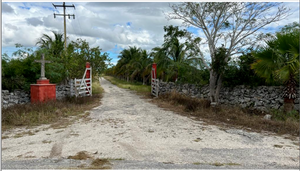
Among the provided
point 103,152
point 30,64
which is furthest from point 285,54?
point 30,64

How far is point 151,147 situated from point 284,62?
640cm

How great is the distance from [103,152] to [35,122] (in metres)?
3.91

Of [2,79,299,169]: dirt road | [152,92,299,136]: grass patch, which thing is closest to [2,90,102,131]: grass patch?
[2,79,299,169]: dirt road

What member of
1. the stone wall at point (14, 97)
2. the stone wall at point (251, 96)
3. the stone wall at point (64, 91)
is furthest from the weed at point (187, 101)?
the stone wall at point (14, 97)

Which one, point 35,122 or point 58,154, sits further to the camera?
point 35,122

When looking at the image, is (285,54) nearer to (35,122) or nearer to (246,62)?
(246,62)

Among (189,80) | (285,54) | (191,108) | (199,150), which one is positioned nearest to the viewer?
(199,150)

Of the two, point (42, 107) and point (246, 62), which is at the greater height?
point (246, 62)

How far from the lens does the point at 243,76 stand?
1050 cm

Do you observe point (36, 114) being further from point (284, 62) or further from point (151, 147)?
point (284, 62)

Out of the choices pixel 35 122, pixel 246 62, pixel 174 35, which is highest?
pixel 174 35

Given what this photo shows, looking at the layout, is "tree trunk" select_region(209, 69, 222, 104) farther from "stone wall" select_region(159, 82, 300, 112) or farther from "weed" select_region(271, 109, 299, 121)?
"weed" select_region(271, 109, 299, 121)

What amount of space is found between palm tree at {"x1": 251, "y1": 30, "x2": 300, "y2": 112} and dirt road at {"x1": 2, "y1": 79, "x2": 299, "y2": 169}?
297 centimetres

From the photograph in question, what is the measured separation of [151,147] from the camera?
474cm
